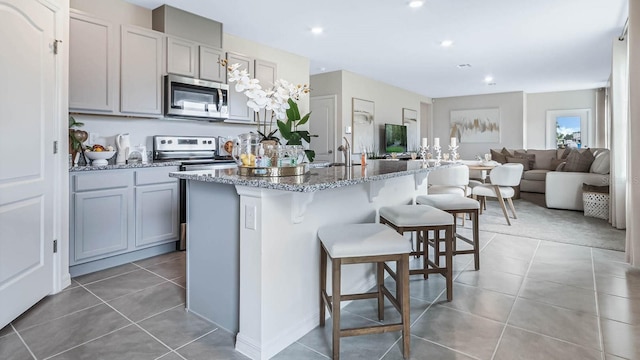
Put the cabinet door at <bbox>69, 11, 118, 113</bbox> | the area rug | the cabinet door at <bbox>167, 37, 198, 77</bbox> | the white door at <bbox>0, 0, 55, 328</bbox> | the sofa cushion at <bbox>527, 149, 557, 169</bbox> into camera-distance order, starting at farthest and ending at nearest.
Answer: the sofa cushion at <bbox>527, 149, 557, 169</bbox> → the area rug → the cabinet door at <bbox>167, 37, 198, 77</bbox> → the cabinet door at <bbox>69, 11, 118, 113</bbox> → the white door at <bbox>0, 0, 55, 328</bbox>

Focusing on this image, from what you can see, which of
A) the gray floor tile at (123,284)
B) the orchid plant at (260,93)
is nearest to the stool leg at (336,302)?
the orchid plant at (260,93)

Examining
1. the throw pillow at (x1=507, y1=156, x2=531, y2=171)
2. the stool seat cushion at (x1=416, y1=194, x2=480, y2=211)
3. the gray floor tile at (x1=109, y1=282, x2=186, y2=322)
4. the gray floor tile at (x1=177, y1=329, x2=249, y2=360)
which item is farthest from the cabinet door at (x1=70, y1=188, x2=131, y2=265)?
the throw pillow at (x1=507, y1=156, x2=531, y2=171)

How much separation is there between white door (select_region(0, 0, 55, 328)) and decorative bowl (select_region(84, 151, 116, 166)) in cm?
58

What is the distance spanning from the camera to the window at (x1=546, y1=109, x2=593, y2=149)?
8812mm

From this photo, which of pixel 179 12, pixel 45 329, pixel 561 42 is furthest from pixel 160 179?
pixel 561 42

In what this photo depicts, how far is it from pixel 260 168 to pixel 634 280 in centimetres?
296

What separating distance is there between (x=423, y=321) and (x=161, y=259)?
7.90ft

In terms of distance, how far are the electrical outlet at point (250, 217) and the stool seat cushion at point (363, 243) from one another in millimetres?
376

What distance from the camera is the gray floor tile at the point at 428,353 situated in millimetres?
1688

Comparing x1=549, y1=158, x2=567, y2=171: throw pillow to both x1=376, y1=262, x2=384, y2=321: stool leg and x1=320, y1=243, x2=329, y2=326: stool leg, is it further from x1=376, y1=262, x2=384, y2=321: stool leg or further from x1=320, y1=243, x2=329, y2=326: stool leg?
x1=320, y1=243, x2=329, y2=326: stool leg

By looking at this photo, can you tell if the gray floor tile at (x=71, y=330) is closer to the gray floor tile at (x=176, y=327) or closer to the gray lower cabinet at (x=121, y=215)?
the gray floor tile at (x=176, y=327)

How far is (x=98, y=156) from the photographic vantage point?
119 inches

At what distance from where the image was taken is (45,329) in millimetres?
1962

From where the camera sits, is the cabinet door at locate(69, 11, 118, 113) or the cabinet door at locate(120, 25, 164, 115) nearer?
the cabinet door at locate(69, 11, 118, 113)
